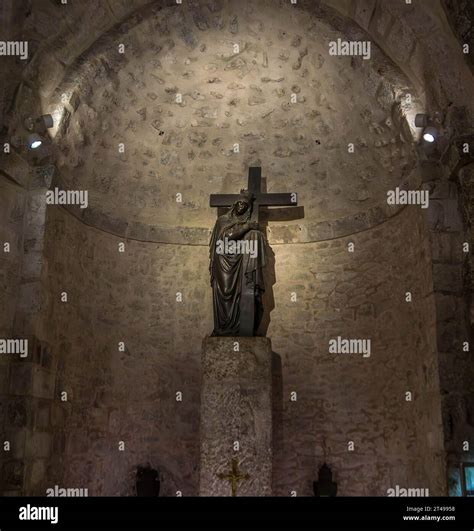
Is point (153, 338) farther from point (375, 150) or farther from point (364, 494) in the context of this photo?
point (375, 150)

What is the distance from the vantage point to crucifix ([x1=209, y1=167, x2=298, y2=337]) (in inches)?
242

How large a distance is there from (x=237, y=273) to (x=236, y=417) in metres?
1.57

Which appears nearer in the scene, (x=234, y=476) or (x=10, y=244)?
(x=234, y=476)

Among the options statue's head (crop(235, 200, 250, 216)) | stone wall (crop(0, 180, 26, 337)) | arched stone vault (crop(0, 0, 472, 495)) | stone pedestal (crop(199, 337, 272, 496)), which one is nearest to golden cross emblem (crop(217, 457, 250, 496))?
stone pedestal (crop(199, 337, 272, 496))

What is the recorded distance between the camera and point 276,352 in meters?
7.09

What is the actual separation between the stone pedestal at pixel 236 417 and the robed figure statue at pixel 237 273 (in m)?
0.31

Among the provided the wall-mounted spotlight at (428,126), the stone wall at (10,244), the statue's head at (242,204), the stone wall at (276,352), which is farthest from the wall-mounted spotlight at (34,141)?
the wall-mounted spotlight at (428,126)

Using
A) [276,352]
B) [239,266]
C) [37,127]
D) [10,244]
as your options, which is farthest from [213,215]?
[10,244]

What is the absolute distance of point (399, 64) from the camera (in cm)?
605

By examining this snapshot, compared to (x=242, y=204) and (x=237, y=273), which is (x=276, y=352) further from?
(x=242, y=204)

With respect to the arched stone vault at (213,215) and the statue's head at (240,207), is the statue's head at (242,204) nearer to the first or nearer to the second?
the statue's head at (240,207)

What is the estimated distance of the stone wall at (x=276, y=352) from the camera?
20.2ft

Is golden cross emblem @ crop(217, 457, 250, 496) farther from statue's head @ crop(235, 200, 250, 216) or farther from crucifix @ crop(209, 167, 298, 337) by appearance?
statue's head @ crop(235, 200, 250, 216)
